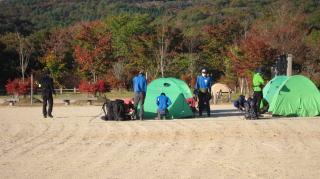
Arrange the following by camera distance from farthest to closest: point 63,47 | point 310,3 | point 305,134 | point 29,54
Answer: point 310,3 < point 63,47 < point 29,54 < point 305,134

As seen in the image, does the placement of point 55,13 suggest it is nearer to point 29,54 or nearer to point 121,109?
point 29,54

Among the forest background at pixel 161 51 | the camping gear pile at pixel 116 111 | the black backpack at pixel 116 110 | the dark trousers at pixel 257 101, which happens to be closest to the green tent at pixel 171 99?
the camping gear pile at pixel 116 111

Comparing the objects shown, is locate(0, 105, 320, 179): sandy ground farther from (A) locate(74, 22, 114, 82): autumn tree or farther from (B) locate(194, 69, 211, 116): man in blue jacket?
(A) locate(74, 22, 114, 82): autumn tree

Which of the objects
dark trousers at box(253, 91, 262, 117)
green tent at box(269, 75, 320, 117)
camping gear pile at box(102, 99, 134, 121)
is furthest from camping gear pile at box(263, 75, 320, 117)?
camping gear pile at box(102, 99, 134, 121)

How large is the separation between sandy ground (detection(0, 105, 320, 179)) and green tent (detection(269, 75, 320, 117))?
49.7 inches

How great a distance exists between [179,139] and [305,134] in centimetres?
342

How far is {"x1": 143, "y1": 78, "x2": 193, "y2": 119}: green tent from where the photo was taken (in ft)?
49.4

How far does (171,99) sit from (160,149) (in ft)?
19.7

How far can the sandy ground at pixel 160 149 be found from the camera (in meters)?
7.35

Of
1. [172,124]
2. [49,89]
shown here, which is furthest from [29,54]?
[172,124]

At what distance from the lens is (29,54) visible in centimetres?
4397

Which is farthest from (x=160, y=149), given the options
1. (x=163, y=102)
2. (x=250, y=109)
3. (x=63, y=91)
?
(x=63, y=91)

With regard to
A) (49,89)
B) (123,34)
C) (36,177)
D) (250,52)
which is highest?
(123,34)

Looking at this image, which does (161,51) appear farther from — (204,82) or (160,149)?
(160,149)
